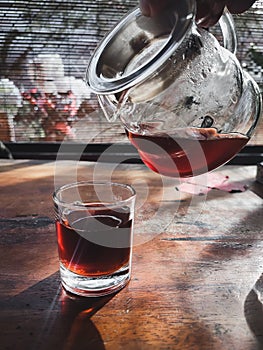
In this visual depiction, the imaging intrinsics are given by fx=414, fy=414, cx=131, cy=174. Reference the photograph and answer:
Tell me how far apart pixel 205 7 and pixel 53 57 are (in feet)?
4.44

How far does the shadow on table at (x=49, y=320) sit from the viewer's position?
1.44 ft

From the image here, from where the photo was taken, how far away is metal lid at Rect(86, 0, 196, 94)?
47 cm

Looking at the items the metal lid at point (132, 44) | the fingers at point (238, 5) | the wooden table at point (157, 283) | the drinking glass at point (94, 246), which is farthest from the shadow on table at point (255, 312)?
the fingers at point (238, 5)

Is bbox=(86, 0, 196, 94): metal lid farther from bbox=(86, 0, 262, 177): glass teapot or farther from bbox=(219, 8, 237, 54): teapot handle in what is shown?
bbox=(219, 8, 237, 54): teapot handle

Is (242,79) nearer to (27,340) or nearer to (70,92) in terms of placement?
(27,340)

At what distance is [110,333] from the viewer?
45 centimetres

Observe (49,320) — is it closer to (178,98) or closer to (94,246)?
(94,246)

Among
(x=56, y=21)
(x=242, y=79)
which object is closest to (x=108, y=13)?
(x=56, y=21)

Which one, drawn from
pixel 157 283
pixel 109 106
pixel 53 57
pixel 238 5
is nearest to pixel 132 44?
pixel 109 106

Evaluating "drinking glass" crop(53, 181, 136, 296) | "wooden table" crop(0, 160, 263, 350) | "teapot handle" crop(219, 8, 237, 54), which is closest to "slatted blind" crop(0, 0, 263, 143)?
"wooden table" crop(0, 160, 263, 350)

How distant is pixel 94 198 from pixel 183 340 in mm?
285

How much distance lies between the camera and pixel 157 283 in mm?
561

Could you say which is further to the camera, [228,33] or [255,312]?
[228,33]

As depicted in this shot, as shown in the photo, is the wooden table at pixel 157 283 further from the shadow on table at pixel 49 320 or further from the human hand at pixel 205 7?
the human hand at pixel 205 7
